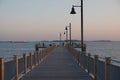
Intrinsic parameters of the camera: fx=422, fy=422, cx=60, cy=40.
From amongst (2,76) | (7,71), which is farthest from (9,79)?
(2,76)

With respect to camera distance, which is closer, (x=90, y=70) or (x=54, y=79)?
(x=54, y=79)

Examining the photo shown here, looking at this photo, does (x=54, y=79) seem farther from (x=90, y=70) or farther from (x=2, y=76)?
(x=2, y=76)

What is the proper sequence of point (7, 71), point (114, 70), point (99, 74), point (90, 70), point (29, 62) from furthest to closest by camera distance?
point (29, 62) → point (90, 70) → point (99, 74) → point (7, 71) → point (114, 70)

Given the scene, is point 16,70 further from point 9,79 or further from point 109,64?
point 109,64

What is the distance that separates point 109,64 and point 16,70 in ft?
19.1

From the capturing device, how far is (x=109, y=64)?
16531 mm

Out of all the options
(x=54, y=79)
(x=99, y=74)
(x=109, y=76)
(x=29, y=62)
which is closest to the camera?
(x=109, y=76)

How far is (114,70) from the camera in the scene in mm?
15570

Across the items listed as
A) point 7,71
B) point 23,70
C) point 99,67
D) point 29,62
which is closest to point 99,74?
point 99,67

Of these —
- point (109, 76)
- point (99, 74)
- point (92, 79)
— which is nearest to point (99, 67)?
point (99, 74)

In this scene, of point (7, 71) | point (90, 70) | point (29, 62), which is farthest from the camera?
point (29, 62)

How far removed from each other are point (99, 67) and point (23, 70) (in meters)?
6.32

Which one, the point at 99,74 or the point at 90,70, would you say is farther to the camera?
the point at 90,70

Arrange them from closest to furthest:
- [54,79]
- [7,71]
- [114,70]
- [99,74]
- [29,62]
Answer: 1. [114,70]
2. [7,71]
3. [99,74]
4. [54,79]
5. [29,62]
